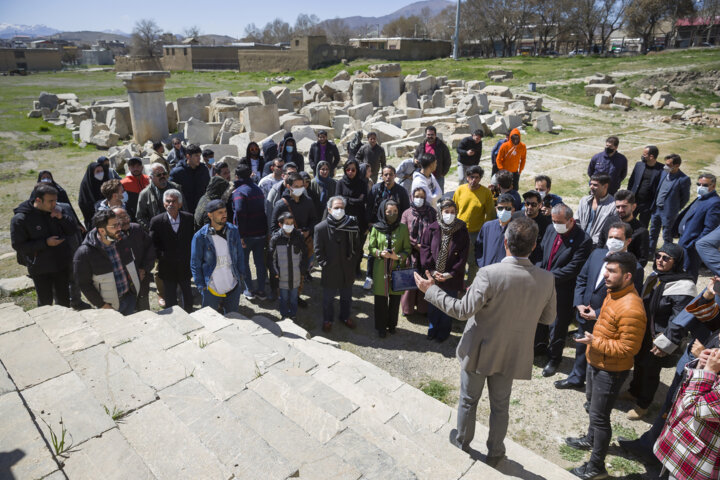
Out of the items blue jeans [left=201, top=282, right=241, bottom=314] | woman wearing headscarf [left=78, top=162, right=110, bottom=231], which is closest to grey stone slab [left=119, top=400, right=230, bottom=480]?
blue jeans [left=201, top=282, right=241, bottom=314]

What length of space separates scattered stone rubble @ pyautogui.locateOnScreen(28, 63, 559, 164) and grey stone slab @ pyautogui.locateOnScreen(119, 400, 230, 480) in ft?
30.1

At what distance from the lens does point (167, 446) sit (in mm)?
2654

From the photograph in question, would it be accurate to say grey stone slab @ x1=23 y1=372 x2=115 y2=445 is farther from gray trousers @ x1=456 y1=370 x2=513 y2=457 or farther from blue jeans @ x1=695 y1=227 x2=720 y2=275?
blue jeans @ x1=695 y1=227 x2=720 y2=275

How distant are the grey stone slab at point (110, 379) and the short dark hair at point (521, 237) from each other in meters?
2.58

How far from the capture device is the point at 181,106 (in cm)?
1655

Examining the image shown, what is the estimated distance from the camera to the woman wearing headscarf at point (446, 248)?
502 cm

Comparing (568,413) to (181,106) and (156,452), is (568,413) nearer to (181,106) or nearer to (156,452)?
(156,452)

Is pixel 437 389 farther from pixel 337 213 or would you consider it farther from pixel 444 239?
pixel 337 213

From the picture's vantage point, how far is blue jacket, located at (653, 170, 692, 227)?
270 inches

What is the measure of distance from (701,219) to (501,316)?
466cm

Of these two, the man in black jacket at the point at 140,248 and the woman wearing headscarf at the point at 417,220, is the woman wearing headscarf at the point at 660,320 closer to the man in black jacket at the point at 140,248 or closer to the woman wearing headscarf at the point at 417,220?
the woman wearing headscarf at the point at 417,220

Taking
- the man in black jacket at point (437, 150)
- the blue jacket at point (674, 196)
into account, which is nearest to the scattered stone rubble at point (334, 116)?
the man in black jacket at point (437, 150)

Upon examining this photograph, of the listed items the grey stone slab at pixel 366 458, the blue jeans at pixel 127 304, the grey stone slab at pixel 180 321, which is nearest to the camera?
the grey stone slab at pixel 366 458

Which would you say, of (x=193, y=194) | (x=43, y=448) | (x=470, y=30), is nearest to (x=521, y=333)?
(x=43, y=448)
